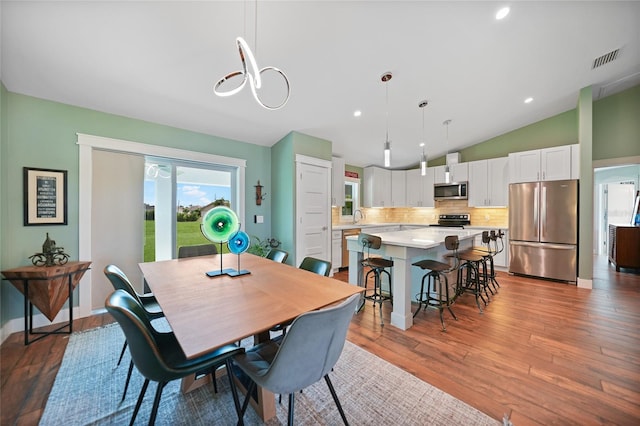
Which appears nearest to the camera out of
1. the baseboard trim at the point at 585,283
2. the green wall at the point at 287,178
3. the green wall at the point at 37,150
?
the green wall at the point at 37,150

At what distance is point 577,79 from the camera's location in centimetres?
358

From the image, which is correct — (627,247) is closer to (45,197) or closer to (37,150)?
(45,197)

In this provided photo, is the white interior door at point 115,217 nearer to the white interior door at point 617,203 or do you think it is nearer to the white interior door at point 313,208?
the white interior door at point 313,208

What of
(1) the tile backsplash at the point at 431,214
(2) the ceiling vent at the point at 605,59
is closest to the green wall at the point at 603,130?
(2) the ceiling vent at the point at 605,59

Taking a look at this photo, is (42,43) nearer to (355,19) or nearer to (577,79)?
(355,19)

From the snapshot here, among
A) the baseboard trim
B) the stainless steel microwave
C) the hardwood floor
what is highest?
the stainless steel microwave

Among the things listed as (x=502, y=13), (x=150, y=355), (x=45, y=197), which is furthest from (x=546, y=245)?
(x=45, y=197)

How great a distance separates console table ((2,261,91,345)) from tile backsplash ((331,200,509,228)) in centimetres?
417

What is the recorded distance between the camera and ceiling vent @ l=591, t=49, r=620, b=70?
3.09 meters

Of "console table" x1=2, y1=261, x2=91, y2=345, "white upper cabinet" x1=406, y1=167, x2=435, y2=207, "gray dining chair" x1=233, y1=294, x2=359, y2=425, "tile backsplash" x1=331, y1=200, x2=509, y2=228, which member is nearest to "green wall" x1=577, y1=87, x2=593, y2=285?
"tile backsplash" x1=331, y1=200, x2=509, y2=228

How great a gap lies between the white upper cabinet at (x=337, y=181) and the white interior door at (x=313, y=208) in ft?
1.31

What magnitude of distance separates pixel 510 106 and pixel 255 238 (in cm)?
497

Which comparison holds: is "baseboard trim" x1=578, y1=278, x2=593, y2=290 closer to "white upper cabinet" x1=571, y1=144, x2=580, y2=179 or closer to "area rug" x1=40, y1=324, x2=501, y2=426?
"white upper cabinet" x1=571, y1=144, x2=580, y2=179

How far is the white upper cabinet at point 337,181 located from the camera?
500 centimetres
